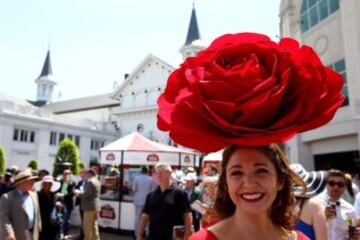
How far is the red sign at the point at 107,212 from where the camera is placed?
1165cm

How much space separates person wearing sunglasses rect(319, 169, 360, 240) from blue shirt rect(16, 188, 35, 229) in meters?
3.88

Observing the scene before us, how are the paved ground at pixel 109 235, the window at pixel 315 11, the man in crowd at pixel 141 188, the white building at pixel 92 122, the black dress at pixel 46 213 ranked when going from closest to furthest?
the black dress at pixel 46 213 → the man in crowd at pixel 141 188 → the paved ground at pixel 109 235 → the window at pixel 315 11 → the white building at pixel 92 122

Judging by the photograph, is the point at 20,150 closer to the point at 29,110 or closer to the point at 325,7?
the point at 29,110

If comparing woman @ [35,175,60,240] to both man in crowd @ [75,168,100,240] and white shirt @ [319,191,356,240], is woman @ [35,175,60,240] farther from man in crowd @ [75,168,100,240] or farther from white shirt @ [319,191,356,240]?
white shirt @ [319,191,356,240]

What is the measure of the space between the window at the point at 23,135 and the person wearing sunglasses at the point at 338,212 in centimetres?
4053

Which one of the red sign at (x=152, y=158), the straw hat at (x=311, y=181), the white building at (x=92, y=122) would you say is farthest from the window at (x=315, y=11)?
the white building at (x=92, y=122)

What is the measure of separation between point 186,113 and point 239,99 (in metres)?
0.18

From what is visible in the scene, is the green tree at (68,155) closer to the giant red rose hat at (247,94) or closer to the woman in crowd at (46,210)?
the woman in crowd at (46,210)

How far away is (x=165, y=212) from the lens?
454 centimetres

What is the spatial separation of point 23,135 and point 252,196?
43111mm

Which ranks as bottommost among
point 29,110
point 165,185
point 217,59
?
point 165,185

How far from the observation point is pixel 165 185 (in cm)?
479

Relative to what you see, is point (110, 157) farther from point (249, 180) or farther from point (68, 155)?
point (68, 155)

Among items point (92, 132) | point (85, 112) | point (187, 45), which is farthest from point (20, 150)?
point (187, 45)
